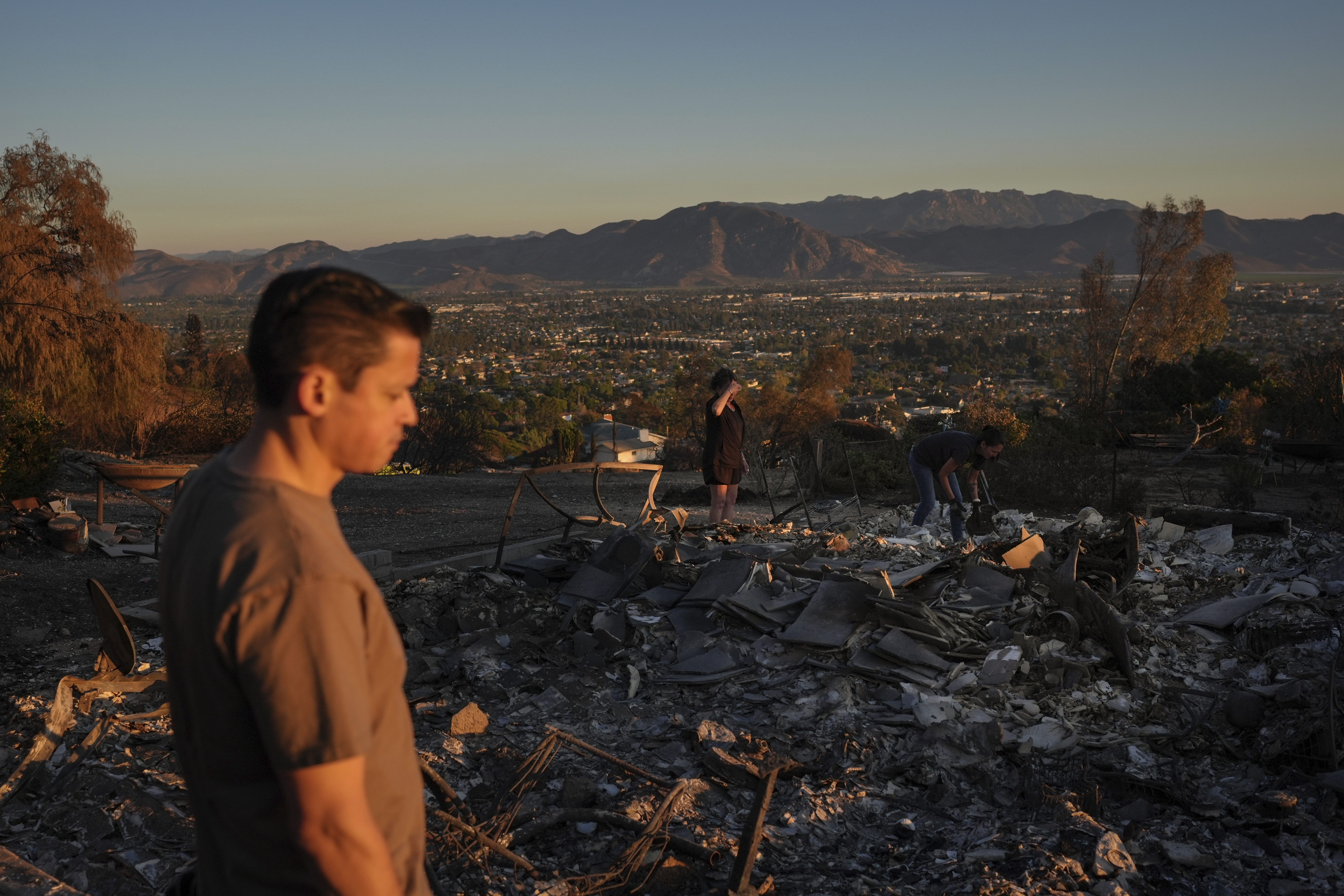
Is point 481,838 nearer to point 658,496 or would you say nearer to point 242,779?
point 242,779

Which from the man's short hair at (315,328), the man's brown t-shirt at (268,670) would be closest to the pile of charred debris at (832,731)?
the man's brown t-shirt at (268,670)

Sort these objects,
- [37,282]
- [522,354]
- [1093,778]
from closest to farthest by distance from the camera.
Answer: [1093,778]
[37,282]
[522,354]

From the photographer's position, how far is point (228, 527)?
1.17 m

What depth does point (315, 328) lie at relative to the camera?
49.2 inches

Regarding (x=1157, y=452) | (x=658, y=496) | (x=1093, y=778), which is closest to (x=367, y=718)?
(x=1093, y=778)

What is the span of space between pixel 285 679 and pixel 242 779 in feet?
0.69

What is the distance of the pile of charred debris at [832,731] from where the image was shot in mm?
3670

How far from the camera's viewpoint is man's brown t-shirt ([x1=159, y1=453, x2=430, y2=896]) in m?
1.15

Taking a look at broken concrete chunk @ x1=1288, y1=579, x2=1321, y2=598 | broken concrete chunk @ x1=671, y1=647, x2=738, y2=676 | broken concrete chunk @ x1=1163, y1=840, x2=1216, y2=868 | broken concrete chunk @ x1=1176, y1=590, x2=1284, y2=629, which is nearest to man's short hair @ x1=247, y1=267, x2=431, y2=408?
broken concrete chunk @ x1=1163, y1=840, x2=1216, y2=868

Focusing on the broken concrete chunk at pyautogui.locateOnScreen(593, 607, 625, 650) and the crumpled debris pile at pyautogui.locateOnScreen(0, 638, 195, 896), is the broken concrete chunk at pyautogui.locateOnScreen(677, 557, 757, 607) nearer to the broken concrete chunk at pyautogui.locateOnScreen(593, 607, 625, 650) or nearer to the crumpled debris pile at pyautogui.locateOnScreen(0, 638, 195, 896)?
the broken concrete chunk at pyautogui.locateOnScreen(593, 607, 625, 650)

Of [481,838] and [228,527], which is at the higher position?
[228,527]

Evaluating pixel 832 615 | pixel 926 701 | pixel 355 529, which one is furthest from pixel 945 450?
pixel 355 529

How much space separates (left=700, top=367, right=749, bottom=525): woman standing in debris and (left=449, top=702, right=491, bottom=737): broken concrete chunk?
12.5ft

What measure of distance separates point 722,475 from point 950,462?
2.08 meters
